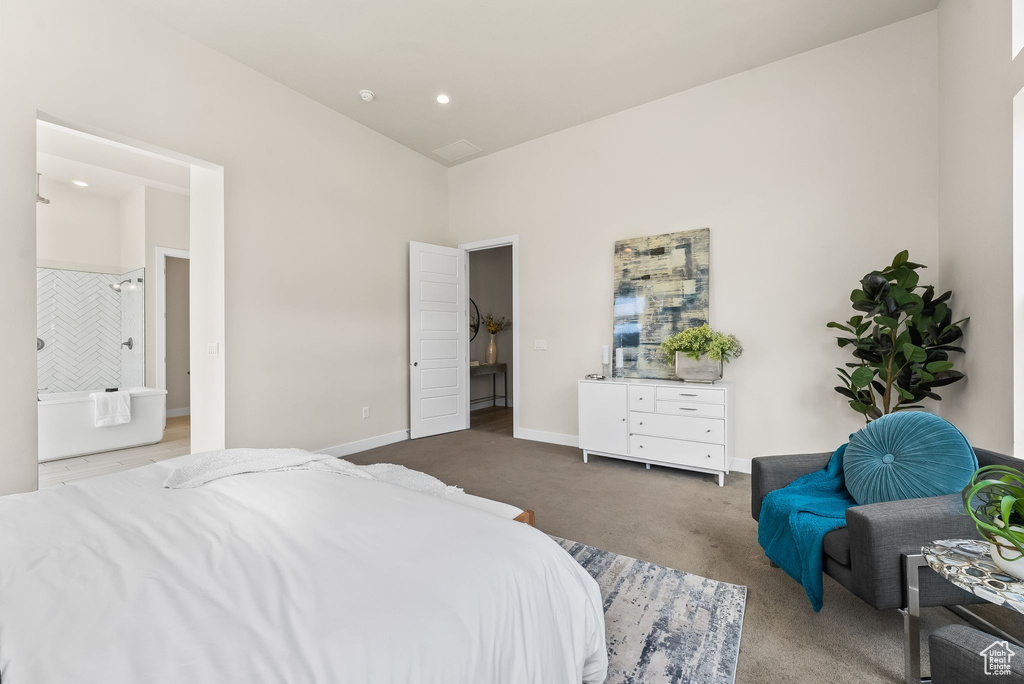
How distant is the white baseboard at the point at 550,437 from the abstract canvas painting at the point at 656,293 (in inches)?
35.3

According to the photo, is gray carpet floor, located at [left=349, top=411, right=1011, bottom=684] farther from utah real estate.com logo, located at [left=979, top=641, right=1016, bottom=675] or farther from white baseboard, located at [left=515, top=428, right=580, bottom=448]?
utah real estate.com logo, located at [left=979, top=641, right=1016, bottom=675]

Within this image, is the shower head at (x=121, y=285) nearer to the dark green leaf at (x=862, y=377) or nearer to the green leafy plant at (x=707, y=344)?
the green leafy plant at (x=707, y=344)

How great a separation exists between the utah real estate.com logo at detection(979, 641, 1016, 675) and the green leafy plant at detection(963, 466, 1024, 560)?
0.29 m

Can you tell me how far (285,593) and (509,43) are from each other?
3621mm

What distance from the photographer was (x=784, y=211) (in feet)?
11.4


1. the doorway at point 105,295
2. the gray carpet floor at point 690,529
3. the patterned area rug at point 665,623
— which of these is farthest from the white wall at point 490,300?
the patterned area rug at point 665,623

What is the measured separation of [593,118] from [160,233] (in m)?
5.48

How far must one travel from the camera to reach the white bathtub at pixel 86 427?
4.15 m

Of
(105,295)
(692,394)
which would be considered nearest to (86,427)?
(105,295)

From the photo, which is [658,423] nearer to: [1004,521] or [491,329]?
[1004,521]

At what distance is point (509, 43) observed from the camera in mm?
3248

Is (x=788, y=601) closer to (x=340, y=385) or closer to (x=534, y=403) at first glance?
(x=534, y=403)

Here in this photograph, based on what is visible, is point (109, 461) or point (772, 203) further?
point (109, 461)

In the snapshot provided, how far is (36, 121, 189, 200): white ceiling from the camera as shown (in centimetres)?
414
